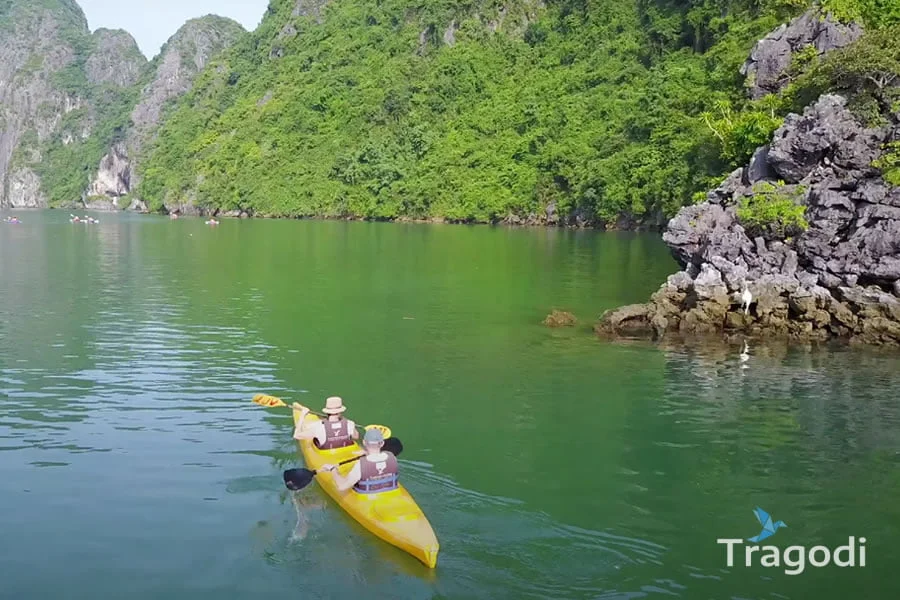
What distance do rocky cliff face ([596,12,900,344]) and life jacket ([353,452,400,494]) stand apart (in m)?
16.4

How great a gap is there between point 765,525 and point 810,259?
18742 millimetres

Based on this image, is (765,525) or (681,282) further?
(681,282)

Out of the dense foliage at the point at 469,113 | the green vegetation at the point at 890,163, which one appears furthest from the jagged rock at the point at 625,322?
the dense foliage at the point at 469,113

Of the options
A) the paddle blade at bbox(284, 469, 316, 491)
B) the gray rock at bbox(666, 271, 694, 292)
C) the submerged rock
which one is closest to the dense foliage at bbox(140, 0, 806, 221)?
the gray rock at bbox(666, 271, 694, 292)

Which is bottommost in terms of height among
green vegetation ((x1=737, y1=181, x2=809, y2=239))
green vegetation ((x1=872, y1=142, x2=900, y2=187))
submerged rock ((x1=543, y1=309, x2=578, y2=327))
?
submerged rock ((x1=543, y1=309, x2=578, y2=327))

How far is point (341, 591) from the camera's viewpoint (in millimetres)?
10031

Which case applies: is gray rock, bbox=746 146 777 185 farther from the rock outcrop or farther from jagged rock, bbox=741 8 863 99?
jagged rock, bbox=741 8 863 99

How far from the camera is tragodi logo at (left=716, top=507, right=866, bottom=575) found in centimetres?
1090

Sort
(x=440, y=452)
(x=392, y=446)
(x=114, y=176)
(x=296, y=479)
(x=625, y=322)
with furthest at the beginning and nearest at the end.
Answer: (x=114, y=176) < (x=625, y=322) < (x=440, y=452) < (x=392, y=446) < (x=296, y=479)

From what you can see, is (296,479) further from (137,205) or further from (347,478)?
(137,205)

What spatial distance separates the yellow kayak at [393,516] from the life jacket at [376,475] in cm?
10

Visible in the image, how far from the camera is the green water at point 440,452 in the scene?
34.7 ft

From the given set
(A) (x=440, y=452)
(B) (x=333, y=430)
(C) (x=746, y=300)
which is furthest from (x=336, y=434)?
(C) (x=746, y=300)

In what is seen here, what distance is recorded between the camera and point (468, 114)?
123m
